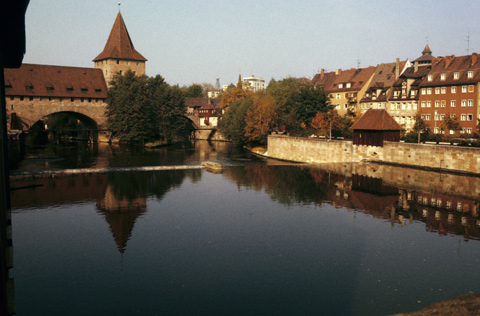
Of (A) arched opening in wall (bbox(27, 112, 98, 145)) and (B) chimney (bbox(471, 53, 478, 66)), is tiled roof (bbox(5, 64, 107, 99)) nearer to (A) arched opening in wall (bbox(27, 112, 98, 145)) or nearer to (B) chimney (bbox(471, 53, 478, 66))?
(A) arched opening in wall (bbox(27, 112, 98, 145))

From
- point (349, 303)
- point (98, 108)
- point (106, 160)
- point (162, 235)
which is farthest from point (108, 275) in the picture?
point (98, 108)

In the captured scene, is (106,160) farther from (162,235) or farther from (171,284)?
(171,284)

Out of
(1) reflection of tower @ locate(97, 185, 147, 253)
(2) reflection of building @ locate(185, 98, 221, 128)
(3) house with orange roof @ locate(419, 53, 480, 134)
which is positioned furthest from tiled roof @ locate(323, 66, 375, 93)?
(1) reflection of tower @ locate(97, 185, 147, 253)

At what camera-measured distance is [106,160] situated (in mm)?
54188

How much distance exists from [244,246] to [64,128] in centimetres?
7732

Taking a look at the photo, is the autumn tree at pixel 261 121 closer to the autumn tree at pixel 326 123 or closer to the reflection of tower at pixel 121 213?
the autumn tree at pixel 326 123

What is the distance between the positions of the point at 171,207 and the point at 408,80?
51086 mm

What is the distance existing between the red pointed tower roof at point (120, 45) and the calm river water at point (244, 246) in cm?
5624

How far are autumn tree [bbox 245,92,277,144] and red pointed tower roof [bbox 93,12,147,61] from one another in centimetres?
3298

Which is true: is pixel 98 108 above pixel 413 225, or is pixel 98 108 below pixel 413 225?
above

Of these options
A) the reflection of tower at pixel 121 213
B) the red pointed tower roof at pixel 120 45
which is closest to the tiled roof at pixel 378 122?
the reflection of tower at pixel 121 213

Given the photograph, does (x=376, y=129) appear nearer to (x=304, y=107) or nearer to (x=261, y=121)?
(x=304, y=107)

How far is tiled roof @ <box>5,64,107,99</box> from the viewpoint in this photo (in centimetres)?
7581

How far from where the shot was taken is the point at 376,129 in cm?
4666
